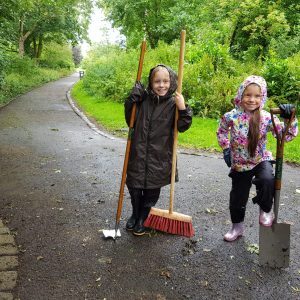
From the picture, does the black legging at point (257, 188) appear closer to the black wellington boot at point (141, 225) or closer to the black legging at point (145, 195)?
the black legging at point (145, 195)

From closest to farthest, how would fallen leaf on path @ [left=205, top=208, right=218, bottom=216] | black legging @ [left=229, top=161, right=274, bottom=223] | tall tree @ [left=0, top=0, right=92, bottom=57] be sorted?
black legging @ [left=229, top=161, right=274, bottom=223]
fallen leaf on path @ [left=205, top=208, right=218, bottom=216]
tall tree @ [left=0, top=0, right=92, bottom=57]

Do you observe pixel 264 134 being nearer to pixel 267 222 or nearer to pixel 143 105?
pixel 267 222

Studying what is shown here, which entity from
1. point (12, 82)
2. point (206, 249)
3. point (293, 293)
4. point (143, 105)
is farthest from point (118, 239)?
point (12, 82)

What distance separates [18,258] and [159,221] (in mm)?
1480

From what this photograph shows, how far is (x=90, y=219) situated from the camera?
4.39 m

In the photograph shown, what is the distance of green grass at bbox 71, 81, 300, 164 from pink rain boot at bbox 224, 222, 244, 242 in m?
3.94

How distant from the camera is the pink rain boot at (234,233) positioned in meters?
3.89

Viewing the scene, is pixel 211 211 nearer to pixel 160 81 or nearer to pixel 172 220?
pixel 172 220

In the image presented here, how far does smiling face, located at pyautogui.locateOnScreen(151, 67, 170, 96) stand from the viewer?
3600 millimetres

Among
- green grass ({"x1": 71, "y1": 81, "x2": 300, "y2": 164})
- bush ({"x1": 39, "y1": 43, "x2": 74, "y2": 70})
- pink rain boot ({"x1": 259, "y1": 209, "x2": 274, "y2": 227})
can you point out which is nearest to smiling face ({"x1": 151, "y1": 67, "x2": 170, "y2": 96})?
pink rain boot ({"x1": 259, "y1": 209, "x2": 274, "y2": 227})

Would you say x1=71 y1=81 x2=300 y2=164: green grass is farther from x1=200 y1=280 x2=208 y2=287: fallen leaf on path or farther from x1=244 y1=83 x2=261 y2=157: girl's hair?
x1=200 y1=280 x2=208 y2=287: fallen leaf on path

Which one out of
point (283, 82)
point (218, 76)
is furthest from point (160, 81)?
point (283, 82)

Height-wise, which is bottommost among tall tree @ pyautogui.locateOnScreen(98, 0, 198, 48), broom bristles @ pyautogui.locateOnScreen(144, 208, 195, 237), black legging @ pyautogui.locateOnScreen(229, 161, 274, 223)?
broom bristles @ pyautogui.locateOnScreen(144, 208, 195, 237)

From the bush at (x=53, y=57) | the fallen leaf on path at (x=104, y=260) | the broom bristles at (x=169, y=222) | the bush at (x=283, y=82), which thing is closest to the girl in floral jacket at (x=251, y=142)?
the broom bristles at (x=169, y=222)
